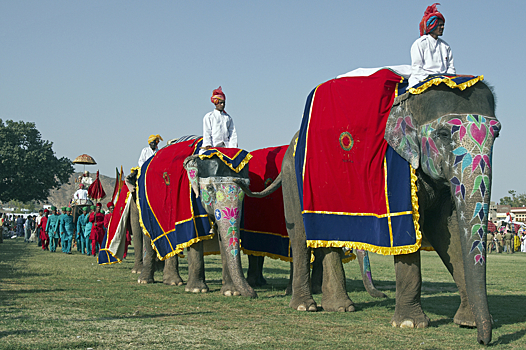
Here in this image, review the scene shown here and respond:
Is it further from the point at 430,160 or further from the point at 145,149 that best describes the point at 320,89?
the point at 145,149

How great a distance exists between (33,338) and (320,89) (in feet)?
13.5

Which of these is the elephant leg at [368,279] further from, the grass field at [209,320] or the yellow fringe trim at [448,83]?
the yellow fringe trim at [448,83]

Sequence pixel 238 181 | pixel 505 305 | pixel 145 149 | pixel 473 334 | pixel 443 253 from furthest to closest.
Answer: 1. pixel 145 149
2. pixel 238 181
3. pixel 505 305
4. pixel 443 253
5. pixel 473 334

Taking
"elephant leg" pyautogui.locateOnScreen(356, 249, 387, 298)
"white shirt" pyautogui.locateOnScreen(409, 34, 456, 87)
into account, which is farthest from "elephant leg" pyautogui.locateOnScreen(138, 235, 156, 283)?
"white shirt" pyautogui.locateOnScreen(409, 34, 456, 87)

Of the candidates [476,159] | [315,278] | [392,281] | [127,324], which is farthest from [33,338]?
[392,281]

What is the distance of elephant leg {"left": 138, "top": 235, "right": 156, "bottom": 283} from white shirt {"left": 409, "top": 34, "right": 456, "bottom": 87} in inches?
242

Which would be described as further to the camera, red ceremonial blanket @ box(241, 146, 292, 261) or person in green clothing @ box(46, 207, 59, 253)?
person in green clothing @ box(46, 207, 59, 253)

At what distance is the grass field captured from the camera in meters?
4.81

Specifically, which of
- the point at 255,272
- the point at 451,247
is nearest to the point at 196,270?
the point at 255,272

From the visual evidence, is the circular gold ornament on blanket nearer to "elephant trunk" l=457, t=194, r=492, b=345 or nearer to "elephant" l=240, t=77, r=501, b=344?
"elephant" l=240, t=77, r=501, b=344

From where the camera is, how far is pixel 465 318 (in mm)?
5750

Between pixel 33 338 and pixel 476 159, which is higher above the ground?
pixel 476 159

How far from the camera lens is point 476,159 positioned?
5.06 metres

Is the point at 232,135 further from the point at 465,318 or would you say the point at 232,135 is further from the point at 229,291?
the point at 465,318
